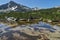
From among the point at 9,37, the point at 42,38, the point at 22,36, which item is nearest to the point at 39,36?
the point at 42,38

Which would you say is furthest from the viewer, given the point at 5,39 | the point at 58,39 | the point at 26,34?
the point at 58,39

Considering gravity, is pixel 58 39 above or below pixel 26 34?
below

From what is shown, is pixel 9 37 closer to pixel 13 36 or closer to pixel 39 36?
pixel 13 36

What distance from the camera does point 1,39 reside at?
1457 cm

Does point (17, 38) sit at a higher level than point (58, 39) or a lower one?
higher

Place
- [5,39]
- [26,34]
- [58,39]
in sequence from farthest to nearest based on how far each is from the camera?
[58,39], [26,34], [5,39]

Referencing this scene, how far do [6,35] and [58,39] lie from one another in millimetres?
6992

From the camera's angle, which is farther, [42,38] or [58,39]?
[58,39]

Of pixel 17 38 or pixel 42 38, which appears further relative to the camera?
pixel 42 38

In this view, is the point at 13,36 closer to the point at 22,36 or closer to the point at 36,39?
the point at 22,36

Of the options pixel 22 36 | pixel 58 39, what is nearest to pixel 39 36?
pixel 22 36

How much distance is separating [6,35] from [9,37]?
16.2 inches

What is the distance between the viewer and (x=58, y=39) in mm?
19438

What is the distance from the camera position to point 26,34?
15.2 m
